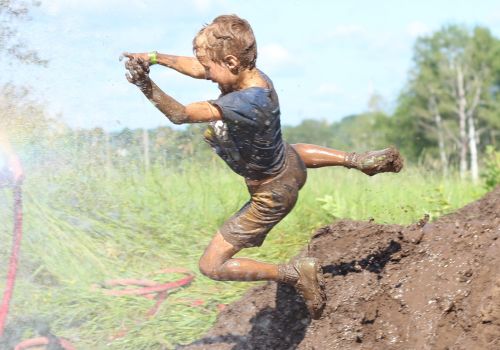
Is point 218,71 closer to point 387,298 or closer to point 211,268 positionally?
point 211,268

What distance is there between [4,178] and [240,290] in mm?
1917

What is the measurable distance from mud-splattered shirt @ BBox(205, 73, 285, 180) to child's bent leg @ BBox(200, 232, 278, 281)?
44 cm

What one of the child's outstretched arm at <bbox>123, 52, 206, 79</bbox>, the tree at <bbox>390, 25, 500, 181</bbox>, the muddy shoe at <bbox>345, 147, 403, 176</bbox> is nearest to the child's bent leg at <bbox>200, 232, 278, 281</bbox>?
the muddy shoe at <bbox>345, 147, 403, 176</bbox>

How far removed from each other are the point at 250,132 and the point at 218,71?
1.23 ft

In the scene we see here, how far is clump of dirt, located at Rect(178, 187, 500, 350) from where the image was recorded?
4656 millimetres

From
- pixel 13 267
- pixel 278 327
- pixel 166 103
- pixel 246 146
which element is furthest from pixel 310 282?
pixel 13 267

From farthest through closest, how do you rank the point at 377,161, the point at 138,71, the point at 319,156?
the point at 319,156 < the point at 377,161 < the point at 138,71

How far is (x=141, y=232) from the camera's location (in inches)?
300

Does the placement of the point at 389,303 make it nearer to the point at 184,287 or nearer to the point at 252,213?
the point at 252,213

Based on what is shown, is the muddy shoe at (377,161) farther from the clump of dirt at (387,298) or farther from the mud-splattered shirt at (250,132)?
the clump of dirt at (387,298)

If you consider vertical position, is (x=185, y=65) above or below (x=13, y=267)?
above

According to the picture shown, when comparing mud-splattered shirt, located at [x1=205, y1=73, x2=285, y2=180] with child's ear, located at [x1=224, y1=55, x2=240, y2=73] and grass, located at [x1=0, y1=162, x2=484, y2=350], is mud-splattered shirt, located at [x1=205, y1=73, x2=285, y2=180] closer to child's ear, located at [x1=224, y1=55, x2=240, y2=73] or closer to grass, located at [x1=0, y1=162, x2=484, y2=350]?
child's ear, located at [x1=224, y1=55, x2=240, y2=73]

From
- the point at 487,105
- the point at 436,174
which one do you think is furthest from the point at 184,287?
the point at 487,105

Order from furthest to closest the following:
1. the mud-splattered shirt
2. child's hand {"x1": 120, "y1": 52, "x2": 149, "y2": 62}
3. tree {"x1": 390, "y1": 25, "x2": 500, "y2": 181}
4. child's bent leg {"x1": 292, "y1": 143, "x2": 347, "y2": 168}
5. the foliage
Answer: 1. tree {"x1": 390, "y1": 25, "x2": 500, "y2": 181}
2. the foliage
3. child's bent leg {"x1": 292, "y1": 143, "x2": 347, "y2": 168}
4. the mud-splattered shirt
5. child's hand {"x1": 120, "y1": 52, "x2": 149, "y2": 62}
